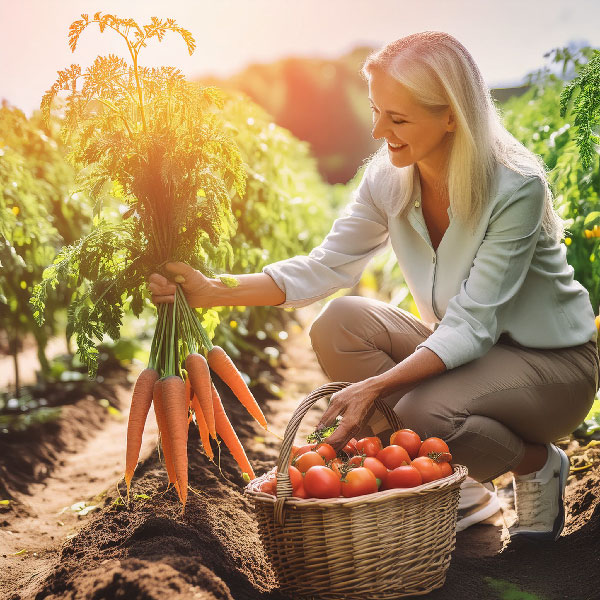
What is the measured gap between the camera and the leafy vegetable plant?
7.91ft

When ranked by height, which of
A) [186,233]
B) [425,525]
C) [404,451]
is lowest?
[425,525]

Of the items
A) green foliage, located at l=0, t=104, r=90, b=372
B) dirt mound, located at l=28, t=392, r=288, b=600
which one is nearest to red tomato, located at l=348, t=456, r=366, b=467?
dirt mound, located at l=28, t=392, r=288, b=600

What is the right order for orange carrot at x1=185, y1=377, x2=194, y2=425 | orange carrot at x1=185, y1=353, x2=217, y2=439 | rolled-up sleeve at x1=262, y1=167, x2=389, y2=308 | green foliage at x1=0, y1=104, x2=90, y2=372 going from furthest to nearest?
green foliage at x1=0, y1=104, x2=90, y2=372 < rolled-up sleeve at x1=262, y1=167, x2=389, y2=308 < orange carrot at x1=185, y1=377, x2=194, y2=425 < orange carrot at x1=185, y1=353, x2=217, y2=439

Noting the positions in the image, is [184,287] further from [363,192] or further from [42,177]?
[42,177]

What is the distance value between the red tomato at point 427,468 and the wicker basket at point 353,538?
0.04 meters

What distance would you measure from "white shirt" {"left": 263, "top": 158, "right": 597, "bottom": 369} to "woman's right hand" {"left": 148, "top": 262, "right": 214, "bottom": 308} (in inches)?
10.0

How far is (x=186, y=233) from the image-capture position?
2541 millimetres

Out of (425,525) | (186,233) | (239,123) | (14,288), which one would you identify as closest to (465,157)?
(186,233)

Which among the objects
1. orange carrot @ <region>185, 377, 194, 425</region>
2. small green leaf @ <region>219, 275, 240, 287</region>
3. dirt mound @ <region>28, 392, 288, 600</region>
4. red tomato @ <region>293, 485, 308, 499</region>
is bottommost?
dirt mound @ <region>28, 392, 288, 600</region>

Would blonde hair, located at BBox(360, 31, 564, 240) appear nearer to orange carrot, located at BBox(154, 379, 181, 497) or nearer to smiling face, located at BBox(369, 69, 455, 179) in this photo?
smiling face, located at BBox(369, 69, 455, 179)

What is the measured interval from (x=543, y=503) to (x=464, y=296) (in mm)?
737

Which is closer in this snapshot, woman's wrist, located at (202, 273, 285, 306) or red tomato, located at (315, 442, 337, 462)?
red tomato, located at (315, 442, 337, 462)

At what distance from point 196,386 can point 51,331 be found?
246cm

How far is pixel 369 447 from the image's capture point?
226 cm
